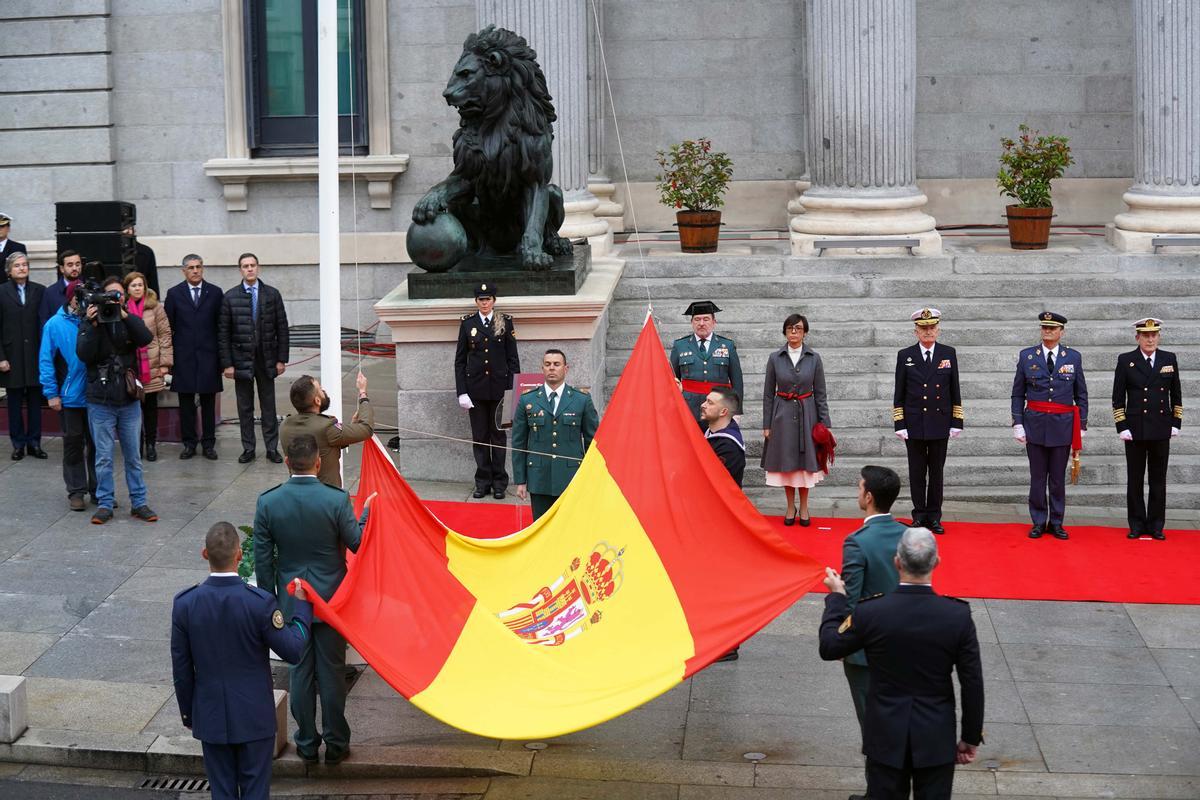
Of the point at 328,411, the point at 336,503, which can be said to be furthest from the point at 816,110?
the point at 336,503

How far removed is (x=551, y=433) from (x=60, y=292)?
20.0 ft

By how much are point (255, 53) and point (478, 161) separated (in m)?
8.43

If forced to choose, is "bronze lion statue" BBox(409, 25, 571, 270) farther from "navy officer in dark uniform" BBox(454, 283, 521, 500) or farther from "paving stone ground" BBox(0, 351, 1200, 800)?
"paving stone ground" BBox(0, 351, 1200, 800)

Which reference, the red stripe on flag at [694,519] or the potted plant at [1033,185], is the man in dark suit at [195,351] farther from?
the potted plant at [1033,185]

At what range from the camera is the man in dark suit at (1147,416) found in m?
13.0

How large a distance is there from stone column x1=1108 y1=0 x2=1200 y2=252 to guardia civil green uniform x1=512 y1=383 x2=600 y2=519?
8.76 m

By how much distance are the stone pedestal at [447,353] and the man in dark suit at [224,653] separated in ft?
23.1

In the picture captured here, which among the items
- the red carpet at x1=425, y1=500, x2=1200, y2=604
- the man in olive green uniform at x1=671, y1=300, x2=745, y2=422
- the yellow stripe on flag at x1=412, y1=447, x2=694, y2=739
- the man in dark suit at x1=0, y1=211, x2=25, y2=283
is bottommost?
the red carpet at x1=425, y1=500, x2=1200, y2=604

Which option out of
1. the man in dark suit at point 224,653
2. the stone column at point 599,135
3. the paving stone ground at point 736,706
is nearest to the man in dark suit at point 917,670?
the paving stone ground at point 736,706

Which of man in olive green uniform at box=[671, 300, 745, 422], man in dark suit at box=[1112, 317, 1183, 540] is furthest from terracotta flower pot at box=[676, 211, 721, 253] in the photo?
man in dark suit at box=[1112, 317, 1183, 540]

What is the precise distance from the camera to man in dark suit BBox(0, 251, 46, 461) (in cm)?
1527

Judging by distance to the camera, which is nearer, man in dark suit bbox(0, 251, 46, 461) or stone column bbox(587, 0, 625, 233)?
man in dark suit bbox(0, 251, 46, 461)

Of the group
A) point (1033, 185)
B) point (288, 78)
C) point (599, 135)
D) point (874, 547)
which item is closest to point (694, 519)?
point (874, 547)

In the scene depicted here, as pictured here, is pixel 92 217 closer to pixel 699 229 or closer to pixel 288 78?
pixel 288 78
